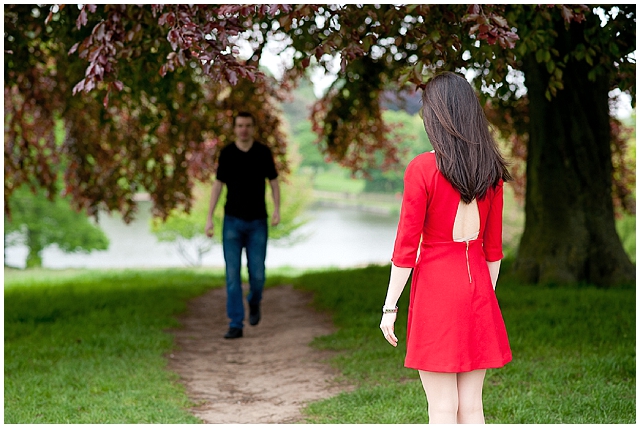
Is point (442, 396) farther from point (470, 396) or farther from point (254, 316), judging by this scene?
point (254, 316)

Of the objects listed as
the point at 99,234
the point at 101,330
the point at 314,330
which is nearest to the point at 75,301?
the point at 101,330

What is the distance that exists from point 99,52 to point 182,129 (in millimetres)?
6917

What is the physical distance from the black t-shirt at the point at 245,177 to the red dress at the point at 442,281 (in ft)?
12.5

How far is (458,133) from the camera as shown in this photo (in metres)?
2.83

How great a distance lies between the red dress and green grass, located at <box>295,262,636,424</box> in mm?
1468

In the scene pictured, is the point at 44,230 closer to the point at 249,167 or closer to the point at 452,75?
the point at 249,167

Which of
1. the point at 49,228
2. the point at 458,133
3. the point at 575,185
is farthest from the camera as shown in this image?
the point at 49,228

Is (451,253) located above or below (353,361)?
above

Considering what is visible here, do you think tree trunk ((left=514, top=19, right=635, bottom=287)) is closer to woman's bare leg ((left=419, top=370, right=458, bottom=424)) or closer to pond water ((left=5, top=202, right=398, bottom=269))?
woman's bare leg ((left=419, top=370, right=458, bottom=424))

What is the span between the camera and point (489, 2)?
4000mm

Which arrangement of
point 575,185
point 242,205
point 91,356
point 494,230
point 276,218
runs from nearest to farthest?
point 494,230, point 91,356, point 242,205, point 276,218, point 575,185

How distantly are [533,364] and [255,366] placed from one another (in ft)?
7.25

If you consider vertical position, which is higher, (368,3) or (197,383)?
(368,3)

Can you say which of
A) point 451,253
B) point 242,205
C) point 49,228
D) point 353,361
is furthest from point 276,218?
point 49,228
